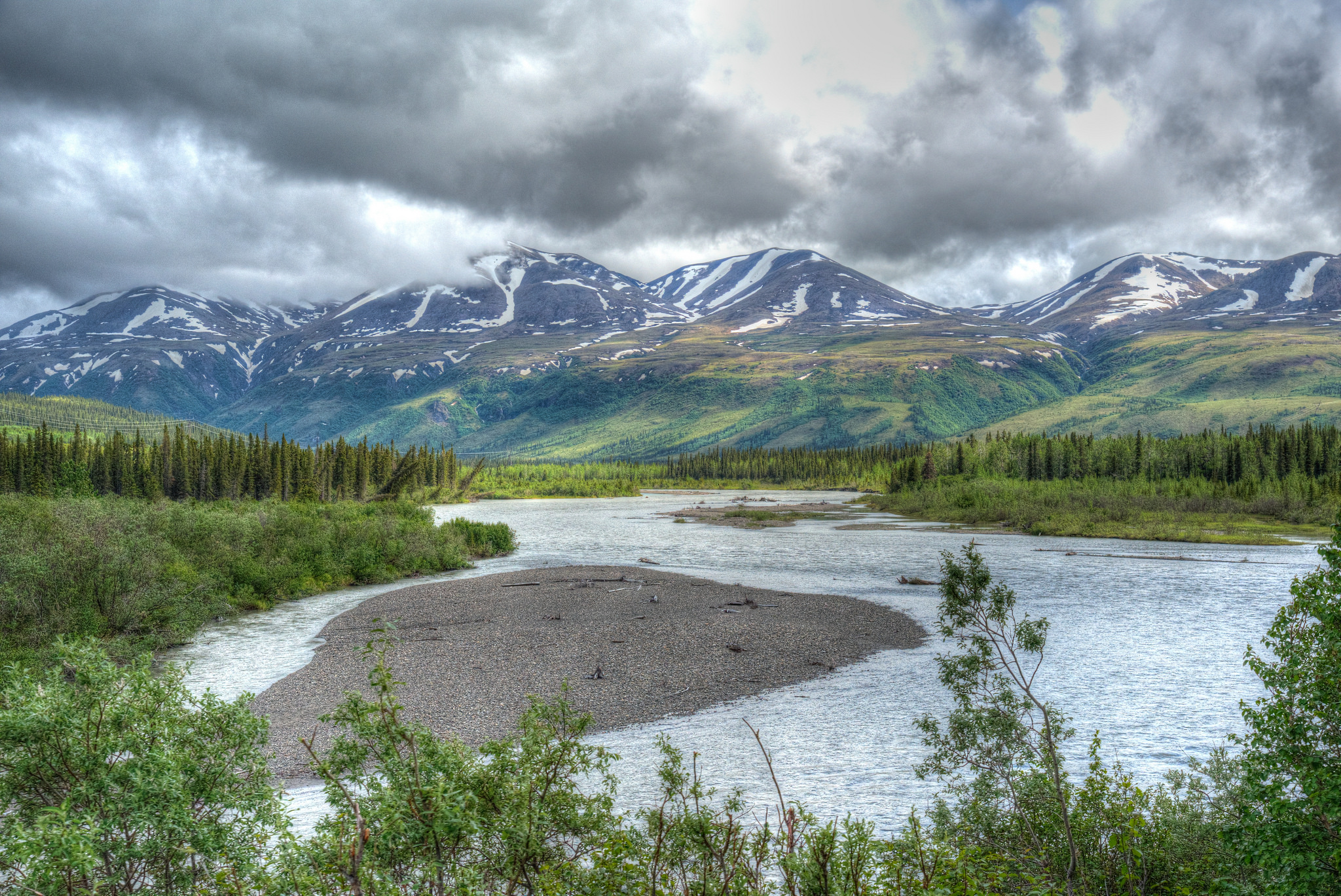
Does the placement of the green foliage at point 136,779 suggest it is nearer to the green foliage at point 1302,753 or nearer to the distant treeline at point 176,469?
the green foliage at point 1302,753

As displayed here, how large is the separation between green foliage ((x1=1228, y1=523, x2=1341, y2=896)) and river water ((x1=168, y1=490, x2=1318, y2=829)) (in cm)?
736

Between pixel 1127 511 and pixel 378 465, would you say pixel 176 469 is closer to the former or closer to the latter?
pixel 378 465

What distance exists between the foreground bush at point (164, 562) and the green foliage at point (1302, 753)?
992 inches

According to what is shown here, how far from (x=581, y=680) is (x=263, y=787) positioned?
51.7 feet

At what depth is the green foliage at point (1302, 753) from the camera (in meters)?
5.77

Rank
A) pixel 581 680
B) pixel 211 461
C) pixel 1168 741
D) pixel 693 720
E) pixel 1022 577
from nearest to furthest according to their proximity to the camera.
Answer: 1. pixel 1168 741
2. pixel 693 720
3. pixel 581 680
4. pixel 1022 577
5. pixel 211 461

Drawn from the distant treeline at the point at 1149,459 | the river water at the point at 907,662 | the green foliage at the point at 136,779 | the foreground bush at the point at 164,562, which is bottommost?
the river water at the point at 907,662

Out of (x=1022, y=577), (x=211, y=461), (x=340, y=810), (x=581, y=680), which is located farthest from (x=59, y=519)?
(x=211, y=461)

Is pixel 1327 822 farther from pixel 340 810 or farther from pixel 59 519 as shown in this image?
pixel 59 519

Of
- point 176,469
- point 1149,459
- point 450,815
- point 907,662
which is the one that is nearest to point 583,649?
point 907,662

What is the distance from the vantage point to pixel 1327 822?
5938mm

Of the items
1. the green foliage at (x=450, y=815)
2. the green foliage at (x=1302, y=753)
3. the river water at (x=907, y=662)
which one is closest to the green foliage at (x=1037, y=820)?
the green foliage at (x=1302, y=753)

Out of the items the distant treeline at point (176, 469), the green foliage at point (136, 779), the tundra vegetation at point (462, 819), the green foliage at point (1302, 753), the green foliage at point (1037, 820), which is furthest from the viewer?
the distant treeline at point (176, 469)

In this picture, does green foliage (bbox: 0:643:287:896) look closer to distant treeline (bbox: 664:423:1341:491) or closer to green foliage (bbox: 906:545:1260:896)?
green foliage (bbox: 906:545:1260:896)
